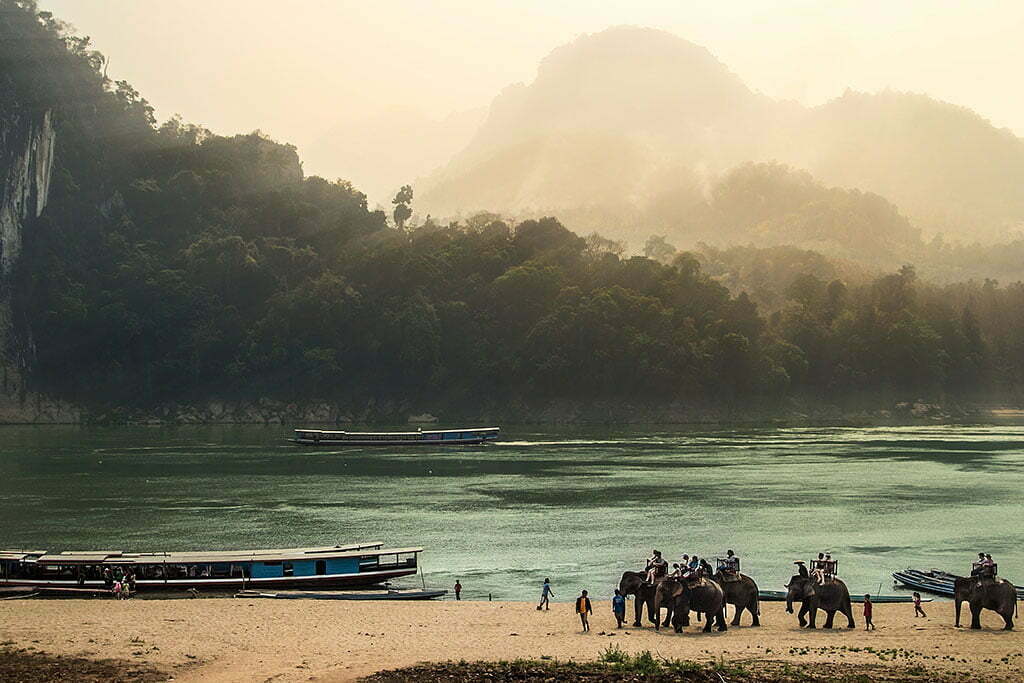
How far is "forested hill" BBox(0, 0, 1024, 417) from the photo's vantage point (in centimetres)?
16375

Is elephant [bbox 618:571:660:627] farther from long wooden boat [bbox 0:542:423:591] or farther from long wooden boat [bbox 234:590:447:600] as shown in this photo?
long wooden boat [bbox 0:542:423:591]

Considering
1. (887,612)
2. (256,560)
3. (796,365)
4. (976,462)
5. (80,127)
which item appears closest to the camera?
(887,612)

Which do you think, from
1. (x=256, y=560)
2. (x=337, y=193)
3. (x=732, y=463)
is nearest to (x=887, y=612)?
(x=256, y=560)

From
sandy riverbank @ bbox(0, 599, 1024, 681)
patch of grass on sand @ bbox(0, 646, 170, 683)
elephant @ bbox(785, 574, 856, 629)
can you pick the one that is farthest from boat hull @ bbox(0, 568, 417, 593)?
elephant @ bbox(785, 574, 856, 629)

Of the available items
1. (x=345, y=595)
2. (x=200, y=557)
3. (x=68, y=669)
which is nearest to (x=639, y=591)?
(x=345, y=595)

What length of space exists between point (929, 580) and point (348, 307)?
13049 centimetres

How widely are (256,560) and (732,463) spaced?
2291 inches

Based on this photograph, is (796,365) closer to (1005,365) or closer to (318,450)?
(1005,365)

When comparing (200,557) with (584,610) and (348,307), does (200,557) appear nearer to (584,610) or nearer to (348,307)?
(584,610)

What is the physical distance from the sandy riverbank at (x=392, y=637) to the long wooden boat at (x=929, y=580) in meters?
2.43

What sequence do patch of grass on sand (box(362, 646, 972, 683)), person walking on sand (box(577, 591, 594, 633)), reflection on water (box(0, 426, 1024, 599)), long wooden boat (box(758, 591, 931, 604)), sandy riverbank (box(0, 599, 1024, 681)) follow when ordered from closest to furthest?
patch of grass on sand (box(362, 646, 972, 683))
sandy riverbank (box(0, 599, 1024, 681))
person walking on sand (box(577, 591, 594, 633))
long wooden boat (box(758, 591, 931, 604))
reflection on water (box(0, 426, 1024, 599))

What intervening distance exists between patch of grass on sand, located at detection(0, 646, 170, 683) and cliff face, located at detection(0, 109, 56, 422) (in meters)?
142

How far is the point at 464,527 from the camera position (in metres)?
A: 61.0

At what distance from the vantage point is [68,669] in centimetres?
2914
